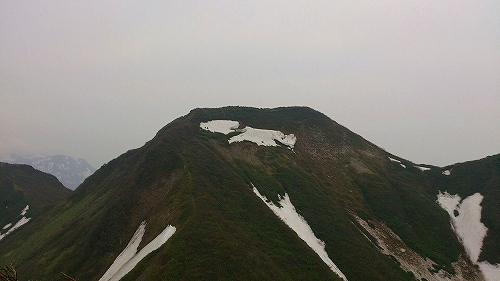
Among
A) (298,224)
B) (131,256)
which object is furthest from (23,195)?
(298,224)

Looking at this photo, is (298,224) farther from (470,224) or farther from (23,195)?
(23,195)

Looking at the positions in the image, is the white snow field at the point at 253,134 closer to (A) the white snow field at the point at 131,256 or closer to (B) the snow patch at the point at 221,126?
(B) the snow patch at the point at 221,126

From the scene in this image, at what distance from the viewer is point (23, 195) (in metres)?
115

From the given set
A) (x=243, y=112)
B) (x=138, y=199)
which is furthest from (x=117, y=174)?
(x=243, y=112)

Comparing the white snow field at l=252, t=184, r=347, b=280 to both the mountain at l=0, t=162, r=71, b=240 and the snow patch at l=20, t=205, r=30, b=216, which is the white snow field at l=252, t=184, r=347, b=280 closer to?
the mountain at l=0, t=162, r=71, b=240

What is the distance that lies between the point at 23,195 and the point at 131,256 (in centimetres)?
10825

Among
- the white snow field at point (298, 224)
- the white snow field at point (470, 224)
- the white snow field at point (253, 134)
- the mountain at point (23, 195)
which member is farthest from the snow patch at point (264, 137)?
the mountain at point (23, 195)

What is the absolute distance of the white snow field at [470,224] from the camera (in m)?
49.9

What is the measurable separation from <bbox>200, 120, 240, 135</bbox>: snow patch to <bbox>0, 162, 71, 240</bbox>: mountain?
48883 millimetres

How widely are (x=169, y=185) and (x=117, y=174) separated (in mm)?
29890

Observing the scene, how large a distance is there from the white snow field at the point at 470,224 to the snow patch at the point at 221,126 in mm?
54459

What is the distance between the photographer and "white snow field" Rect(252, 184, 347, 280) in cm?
4386

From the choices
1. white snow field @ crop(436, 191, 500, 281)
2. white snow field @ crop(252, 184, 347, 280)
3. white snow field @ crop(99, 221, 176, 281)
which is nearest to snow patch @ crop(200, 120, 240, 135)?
white snow field @ crop(252, 184, 347, 280)

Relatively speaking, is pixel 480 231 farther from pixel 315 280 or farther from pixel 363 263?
pixel 315 280
